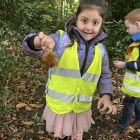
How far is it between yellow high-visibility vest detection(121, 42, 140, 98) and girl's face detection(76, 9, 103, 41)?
35.7 inches

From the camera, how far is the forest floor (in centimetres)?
417

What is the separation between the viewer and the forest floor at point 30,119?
417 centimetres

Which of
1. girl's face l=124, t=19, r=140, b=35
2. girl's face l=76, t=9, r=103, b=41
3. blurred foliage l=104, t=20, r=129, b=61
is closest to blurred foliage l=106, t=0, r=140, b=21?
blurred foliage l=104, t=20, r=129, b=61

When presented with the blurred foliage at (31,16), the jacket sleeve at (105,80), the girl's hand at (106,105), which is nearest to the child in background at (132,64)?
the jacket sleeve at (105,80)

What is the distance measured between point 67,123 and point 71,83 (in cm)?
43

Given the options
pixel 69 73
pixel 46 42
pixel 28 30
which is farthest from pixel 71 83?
pixel 28 30

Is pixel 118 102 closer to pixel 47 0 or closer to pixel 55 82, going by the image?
pixel 55 82

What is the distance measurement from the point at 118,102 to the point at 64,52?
99.5 inches

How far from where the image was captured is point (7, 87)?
16.7 feet

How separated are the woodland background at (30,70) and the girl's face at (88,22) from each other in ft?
5.46

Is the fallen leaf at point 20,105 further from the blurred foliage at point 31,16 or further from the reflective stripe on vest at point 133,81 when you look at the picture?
the blurred foliage at point 31,16

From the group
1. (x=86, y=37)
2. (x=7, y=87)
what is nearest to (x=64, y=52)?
(x=86, y=37)

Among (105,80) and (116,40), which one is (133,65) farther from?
(116,40)

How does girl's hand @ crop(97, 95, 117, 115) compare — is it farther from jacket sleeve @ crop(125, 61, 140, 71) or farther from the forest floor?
the forest floor
